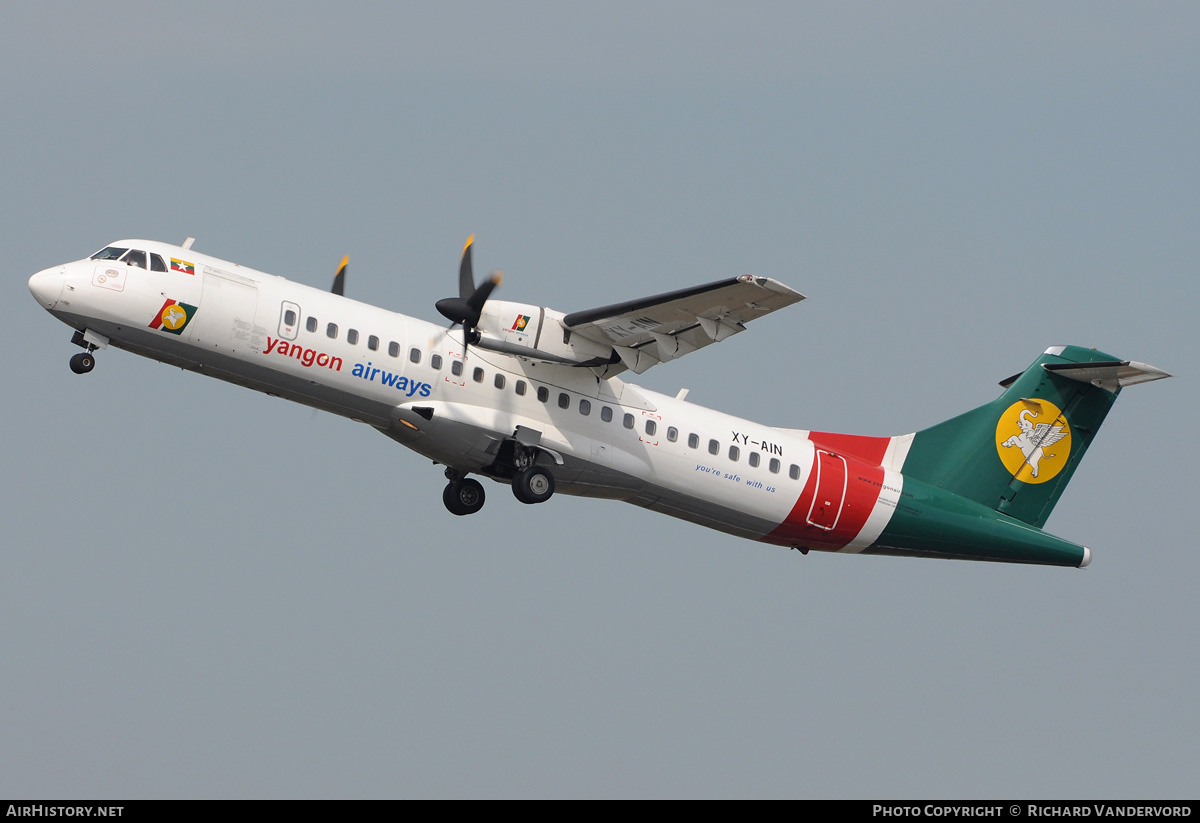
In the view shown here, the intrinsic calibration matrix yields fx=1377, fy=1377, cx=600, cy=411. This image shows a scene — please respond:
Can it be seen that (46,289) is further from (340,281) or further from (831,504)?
(831,504)

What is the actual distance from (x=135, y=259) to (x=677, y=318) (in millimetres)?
8309

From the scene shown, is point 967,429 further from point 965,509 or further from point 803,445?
point 803,445

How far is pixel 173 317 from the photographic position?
20609mm

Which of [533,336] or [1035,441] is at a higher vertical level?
[1035,441]

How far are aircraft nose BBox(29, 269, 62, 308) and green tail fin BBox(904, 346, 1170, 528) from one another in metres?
15.0

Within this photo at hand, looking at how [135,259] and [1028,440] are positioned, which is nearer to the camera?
[135,259]

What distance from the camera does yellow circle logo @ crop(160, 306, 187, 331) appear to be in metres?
20.6

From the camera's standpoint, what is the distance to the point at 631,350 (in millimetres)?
22547

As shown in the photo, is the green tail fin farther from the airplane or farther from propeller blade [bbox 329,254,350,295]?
propeller blade [bbox 329,254,350,295]

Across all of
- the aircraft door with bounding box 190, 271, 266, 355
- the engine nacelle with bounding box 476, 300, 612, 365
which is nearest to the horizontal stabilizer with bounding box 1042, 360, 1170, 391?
A: the engine nacelle with bounding box 476, 300, 612, 365

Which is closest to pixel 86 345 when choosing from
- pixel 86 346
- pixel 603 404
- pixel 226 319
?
pixel 86 346

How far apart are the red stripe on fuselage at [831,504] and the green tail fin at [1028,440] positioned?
126 cm
